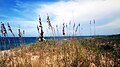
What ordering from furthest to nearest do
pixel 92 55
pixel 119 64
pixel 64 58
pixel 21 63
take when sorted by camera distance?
pixel 92 55 < pixel 119 64 < pixel 64 58 < pixel 21 63

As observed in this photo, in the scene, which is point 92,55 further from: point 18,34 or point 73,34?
point 18,34

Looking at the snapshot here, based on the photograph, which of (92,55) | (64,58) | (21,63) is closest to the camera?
Result: (21,63)

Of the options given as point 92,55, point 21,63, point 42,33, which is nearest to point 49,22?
point 42,33

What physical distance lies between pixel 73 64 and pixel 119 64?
72.0 inches

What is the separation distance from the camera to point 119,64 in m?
8.18

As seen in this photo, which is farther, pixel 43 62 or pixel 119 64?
pixel 119 64

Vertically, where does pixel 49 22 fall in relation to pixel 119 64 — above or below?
above

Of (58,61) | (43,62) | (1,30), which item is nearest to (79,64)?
(58,61)

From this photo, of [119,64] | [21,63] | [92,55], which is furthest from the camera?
[92,55]

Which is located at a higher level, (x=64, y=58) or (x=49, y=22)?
A: (x=49, y=22)

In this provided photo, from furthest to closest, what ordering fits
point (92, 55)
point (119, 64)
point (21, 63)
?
point (92, 55) → point (119, 64) → point (21, 63)

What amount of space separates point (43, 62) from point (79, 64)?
1178 millimetres

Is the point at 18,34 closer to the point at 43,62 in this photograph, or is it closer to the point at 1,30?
the point at 1,30

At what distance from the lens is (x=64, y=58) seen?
299 inches
